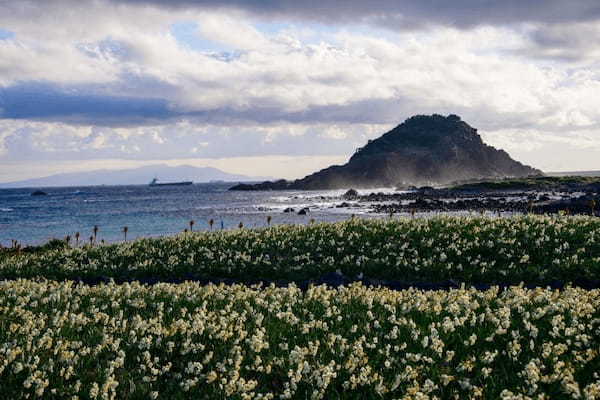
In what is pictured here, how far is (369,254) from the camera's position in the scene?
1816 cm

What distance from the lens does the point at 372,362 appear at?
7.35m

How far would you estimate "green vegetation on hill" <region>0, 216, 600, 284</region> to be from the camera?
16.2 m

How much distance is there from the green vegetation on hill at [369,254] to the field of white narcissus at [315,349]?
5757mm

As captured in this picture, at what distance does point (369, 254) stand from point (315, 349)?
1105 cm

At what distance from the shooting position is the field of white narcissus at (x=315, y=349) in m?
6.66

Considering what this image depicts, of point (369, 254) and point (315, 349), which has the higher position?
point (315, 349)

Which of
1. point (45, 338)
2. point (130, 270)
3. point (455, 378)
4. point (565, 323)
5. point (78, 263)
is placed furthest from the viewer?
point (78, 263)

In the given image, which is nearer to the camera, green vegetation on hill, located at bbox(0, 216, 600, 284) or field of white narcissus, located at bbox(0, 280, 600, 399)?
field of white narcissus, located at bbox(0, 280, 600, 399)

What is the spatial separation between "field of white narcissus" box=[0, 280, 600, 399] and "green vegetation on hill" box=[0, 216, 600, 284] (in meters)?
5.76

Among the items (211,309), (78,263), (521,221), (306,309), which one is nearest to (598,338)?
(306,309)

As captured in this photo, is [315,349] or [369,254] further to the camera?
[369,254]

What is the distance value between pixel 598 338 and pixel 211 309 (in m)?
6.61

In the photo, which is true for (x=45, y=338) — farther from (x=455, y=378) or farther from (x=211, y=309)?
(x=455, y=378)

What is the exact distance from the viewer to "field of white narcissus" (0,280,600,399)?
6.66 metres
